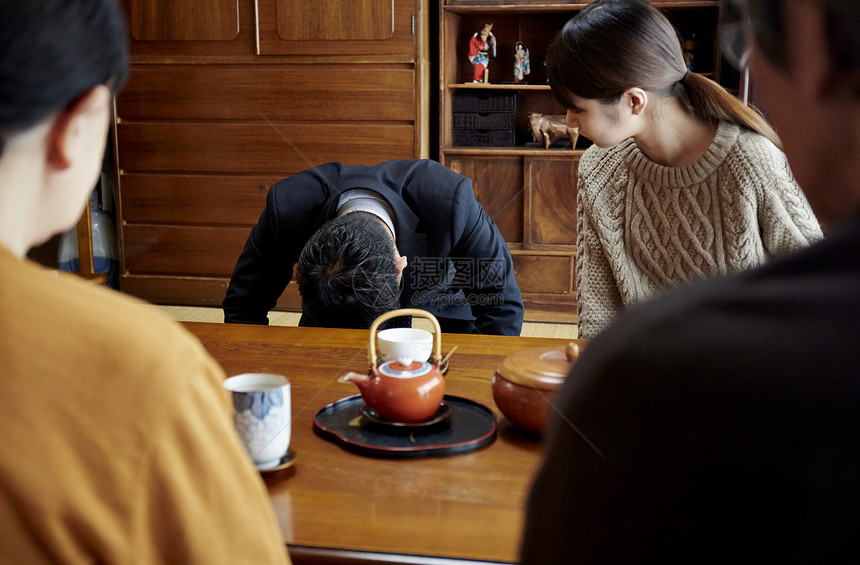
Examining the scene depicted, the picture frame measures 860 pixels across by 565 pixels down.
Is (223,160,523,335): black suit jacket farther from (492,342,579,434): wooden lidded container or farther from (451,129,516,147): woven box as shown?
(451,129,516,147): woven box

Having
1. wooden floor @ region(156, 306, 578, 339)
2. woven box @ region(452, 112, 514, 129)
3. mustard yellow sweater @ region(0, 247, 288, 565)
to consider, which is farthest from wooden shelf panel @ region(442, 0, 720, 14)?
mustard yellow sweater @ region(0, 247, 288, 565)

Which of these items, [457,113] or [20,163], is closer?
[20,163]

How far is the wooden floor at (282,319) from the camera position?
4.01 metres

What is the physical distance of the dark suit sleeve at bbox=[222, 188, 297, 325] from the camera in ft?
7.18

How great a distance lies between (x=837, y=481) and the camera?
347 mm

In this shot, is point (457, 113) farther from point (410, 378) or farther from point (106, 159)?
point (410, 378)

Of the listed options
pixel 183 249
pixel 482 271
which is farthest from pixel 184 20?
pixel 482 271

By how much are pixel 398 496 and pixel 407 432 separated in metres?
0.20

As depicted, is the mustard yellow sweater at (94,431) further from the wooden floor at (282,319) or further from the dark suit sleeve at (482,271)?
the wooden floor at (282,319)

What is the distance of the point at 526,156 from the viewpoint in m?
4.13

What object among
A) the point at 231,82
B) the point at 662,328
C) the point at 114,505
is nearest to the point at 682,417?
the point at 662,328

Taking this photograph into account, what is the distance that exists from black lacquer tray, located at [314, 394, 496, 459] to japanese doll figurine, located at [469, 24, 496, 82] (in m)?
3.21

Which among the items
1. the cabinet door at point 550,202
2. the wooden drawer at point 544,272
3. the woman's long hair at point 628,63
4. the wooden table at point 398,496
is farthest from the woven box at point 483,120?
the wooden table at point 398,496

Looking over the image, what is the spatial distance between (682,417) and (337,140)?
3.91m
